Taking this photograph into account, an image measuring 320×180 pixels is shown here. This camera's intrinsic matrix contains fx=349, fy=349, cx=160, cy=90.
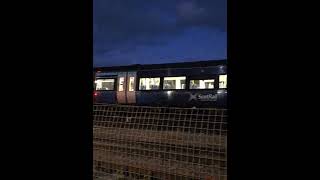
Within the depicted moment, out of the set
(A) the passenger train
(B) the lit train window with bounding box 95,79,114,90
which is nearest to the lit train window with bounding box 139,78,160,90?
(A) the passenger train

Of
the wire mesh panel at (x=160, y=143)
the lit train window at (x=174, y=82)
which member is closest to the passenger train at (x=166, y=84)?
the lit train window at (x=174, y=82)

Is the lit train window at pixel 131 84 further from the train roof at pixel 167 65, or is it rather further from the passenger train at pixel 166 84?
the train roof at pixel 167 65

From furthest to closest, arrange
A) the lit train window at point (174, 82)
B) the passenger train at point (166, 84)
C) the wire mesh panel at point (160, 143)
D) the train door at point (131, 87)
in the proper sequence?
the train door at point (131, 87) → the lit train window at point (174, 82) → the passenger train at point (166, 84) → the wire mesh panel at point (160, 143)

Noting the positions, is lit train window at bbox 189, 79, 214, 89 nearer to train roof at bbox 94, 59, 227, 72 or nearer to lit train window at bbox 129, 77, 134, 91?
train roof at bbox 94, 59, 227, 72

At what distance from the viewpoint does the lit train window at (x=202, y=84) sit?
14.9 meters

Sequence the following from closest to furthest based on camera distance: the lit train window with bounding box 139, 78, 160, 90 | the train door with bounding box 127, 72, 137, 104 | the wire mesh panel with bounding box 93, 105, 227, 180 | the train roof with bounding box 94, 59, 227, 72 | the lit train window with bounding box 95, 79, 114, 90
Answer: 1. the wire mesh panel with bounding box 93, 105, 227, 180
2. the train roof with bounding box 94, 59, 227, 72
3. the lit train window with bounding box 139, 78, 160, 90
4. the train door with bounding box 127, 72, 137, 104
5. the lit train window with bounding box 95, 79, 114, 90

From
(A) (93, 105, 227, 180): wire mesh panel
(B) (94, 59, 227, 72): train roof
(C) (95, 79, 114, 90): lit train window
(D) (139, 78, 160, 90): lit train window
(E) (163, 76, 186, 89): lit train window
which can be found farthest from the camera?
(C) (95, 79, 114, 90): lit train window

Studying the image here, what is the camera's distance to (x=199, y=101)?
15430mm

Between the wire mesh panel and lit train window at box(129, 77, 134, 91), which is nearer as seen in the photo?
the wire mesh panel

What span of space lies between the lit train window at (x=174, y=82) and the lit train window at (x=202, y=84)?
1.44 ft

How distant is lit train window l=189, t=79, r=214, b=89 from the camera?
14940mm
